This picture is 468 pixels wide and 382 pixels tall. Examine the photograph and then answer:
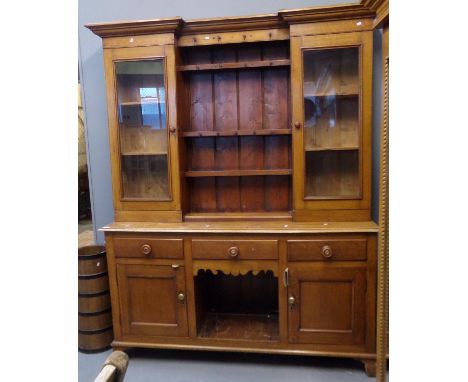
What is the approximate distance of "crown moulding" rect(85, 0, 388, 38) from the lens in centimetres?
189

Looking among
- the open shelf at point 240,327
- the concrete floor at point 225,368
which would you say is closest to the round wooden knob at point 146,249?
the open shelf at point 240,327

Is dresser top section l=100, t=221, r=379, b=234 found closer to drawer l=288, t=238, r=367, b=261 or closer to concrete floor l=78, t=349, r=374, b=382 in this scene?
drawer l=288, t=238, r=367, b=261

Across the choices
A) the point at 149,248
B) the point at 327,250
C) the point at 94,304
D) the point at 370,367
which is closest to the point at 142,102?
the point at 149,248

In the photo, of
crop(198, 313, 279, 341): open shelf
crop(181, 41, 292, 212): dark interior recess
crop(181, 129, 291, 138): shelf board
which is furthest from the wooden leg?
crop(181, 129, 291, 138): shelf board

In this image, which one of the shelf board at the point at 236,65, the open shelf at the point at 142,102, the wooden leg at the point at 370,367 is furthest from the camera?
the open shelf at the point at 142,102

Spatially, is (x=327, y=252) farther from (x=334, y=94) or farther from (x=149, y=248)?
(x=149, y=248)

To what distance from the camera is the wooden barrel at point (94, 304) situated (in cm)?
222

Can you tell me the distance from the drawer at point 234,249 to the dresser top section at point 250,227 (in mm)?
68

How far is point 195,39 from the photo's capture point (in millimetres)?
2100

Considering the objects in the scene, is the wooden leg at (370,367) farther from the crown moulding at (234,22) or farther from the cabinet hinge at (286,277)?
the crown moulding at (234,22)

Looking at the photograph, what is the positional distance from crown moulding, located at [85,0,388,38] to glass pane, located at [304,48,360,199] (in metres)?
0.19

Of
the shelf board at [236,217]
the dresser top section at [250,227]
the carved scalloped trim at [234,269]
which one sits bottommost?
the carved scalloped trim at [234,269]

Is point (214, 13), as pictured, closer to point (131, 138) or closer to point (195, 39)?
point (195, 39)
